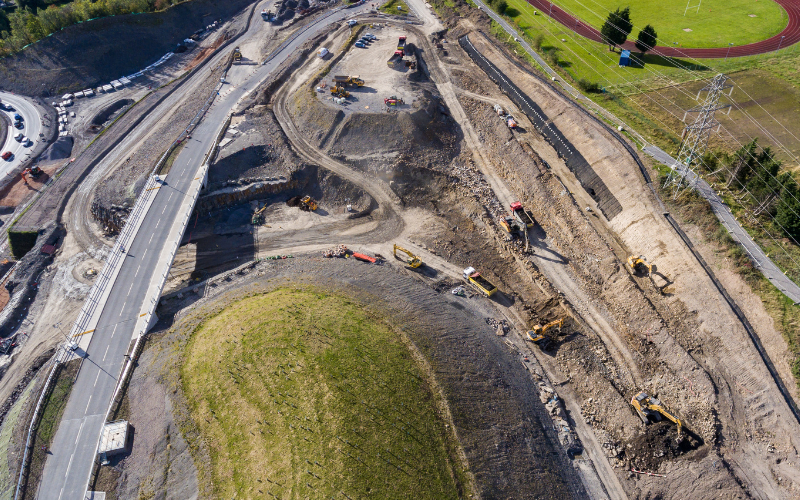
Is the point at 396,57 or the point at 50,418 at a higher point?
the point at 396,57

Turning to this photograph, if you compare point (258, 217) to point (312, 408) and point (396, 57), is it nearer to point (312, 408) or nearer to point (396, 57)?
point (312, 408)

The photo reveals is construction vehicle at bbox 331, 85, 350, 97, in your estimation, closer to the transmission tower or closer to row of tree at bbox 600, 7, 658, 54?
the transmission tower

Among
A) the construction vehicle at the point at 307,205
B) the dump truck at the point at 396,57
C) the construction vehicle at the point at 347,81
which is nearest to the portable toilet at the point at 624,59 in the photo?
the dump truck at the point at 396,57

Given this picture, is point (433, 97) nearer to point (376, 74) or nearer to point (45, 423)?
point (376, 74)

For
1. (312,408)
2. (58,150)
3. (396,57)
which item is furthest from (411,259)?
(58,150)

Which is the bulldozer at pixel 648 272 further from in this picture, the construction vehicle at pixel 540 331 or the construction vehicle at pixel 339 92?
the construction vehicle at pixel 339 92

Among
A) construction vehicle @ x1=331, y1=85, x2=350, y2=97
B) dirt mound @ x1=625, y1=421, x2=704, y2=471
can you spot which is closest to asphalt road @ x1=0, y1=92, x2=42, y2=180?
construction vehicle @ x1=331, y1=85, x2=350, y2=97

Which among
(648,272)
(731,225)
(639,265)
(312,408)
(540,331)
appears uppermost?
(731,225)
